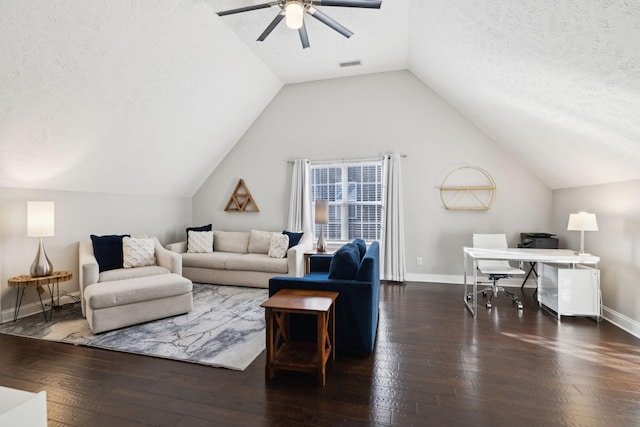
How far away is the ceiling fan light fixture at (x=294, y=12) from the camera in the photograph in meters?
2.68

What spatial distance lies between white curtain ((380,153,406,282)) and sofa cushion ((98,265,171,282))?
335 cm

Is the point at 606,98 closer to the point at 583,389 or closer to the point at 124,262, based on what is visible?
the point at 583,389

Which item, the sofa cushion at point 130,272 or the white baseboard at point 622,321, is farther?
the sofa cushion at point 130,272

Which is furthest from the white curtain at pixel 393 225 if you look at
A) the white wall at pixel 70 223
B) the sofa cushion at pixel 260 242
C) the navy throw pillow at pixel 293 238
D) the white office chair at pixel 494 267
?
the white wall at pixel 70 223

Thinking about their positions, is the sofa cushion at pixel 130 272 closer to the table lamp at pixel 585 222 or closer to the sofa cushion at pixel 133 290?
the sofa cushion at pixel 133 290


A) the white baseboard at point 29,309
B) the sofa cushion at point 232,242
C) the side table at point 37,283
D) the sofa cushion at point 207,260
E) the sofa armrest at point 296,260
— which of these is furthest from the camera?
the sofa cushion at point 232,242

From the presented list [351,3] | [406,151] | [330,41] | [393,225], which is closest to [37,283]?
[351,3]

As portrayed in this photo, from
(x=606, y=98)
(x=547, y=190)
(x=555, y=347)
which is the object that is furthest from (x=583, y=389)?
(x=547, y=190)

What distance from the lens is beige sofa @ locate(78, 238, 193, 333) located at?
124 inches

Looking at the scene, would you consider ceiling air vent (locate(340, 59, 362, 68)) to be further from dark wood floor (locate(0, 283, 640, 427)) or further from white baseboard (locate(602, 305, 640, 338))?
white baseboard (locate(602, 305, 640, 338))

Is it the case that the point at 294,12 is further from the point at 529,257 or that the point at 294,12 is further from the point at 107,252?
the point at 107,252

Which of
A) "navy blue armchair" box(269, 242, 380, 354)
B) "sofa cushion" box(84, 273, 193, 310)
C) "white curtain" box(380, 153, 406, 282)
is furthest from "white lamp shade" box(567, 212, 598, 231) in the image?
"sofa cushion" box(84, 273, 193, 310)

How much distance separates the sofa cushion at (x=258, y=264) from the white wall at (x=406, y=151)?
1.16 meters

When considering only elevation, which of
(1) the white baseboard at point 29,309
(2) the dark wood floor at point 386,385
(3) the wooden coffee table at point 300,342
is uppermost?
(3) the wooden coffee table at point 300,342
